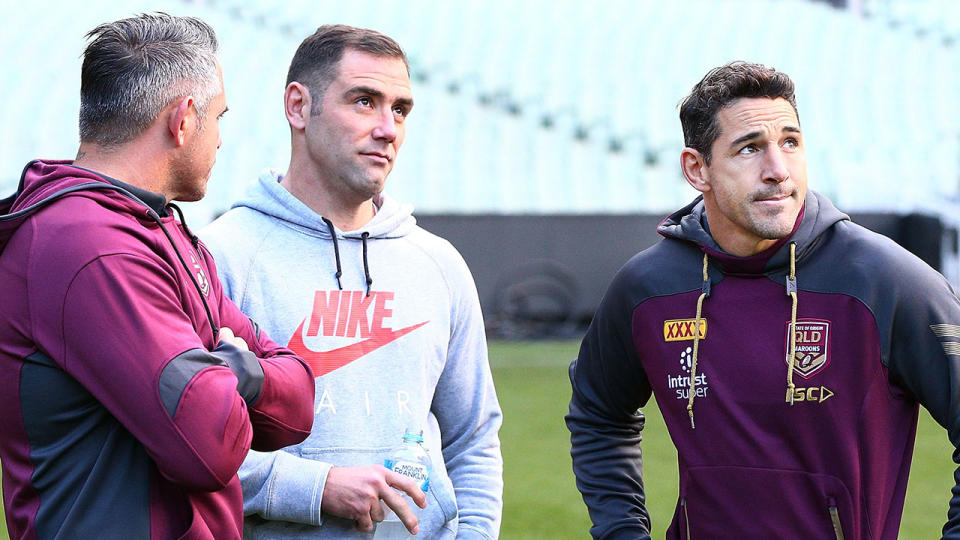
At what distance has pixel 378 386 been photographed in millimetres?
3365

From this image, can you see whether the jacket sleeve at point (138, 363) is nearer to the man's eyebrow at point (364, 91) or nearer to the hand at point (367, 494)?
the hand at point (367, 494)

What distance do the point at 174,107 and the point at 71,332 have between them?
0.61 meters

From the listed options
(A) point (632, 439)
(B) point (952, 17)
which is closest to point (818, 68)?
(B) point (952, 17)

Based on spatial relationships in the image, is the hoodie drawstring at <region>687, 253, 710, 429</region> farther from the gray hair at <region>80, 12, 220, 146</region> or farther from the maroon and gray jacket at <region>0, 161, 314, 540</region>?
the gray hair at <region>80, 12, 220, 146</region>

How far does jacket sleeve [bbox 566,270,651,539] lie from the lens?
3496 mm

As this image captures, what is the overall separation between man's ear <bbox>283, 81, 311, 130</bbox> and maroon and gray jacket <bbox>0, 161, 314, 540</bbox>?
1.08m

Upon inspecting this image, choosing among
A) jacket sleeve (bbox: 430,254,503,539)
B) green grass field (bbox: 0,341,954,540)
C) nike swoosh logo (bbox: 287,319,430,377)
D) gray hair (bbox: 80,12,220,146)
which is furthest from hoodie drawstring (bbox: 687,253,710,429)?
green grass field (bbox: 0,341,954,540)

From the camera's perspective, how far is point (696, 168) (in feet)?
11.2

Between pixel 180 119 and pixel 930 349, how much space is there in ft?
6.18

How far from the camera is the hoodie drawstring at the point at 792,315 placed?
309 cm

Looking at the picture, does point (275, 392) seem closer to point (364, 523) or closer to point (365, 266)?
point (364, 523)

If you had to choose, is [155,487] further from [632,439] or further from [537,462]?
[537,462]

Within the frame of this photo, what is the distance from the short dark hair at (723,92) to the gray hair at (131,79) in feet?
4.48

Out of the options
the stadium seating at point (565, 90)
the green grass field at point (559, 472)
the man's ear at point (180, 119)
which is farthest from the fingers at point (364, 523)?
the stadium seating at point (565, 90)
